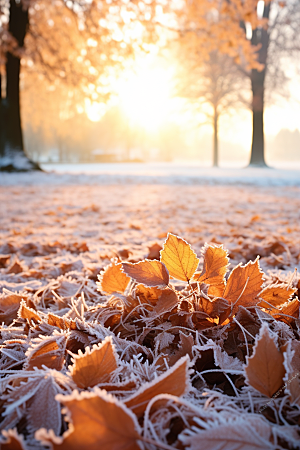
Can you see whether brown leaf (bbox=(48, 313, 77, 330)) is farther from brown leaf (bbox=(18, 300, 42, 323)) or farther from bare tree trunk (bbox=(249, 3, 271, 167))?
bare tree trunk (bbox=(249, 3, 271, 167))

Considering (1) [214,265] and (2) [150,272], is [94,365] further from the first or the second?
(1) [214,265]

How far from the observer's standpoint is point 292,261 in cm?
190

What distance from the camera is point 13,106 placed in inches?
443

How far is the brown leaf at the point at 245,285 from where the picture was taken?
869mm

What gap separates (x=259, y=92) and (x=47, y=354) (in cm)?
1754

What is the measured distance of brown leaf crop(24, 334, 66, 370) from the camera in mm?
750

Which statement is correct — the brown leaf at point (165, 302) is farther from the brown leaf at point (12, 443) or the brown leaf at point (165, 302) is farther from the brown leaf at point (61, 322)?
the brown leaf at point (12, 443)

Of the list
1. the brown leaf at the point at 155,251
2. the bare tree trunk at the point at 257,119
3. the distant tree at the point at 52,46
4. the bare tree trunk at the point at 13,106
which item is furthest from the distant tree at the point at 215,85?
the brown leaf at the point at 155,251

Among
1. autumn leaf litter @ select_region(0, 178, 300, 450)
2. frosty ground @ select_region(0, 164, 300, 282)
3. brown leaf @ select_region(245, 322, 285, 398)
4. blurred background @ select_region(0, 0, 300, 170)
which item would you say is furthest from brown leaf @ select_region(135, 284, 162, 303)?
blurred background @ select_region(0, 0, 300, 170)

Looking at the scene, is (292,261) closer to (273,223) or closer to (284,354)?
(284,354)

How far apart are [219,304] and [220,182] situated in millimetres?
9438

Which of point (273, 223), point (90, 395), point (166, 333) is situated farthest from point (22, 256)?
point (273, 223)

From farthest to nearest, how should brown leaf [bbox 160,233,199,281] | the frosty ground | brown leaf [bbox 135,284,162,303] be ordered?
the frosty ground → brown leaf [bbox 135,284,162,303] → brown leaf [bbox 160,233,199,281]

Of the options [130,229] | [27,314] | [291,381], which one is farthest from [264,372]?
[130,229]
